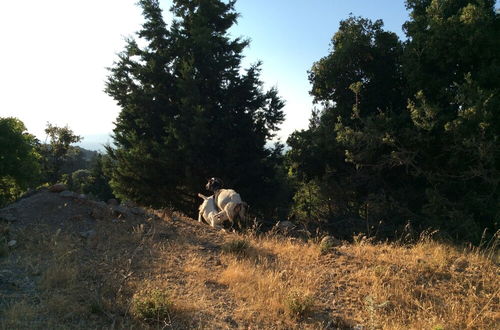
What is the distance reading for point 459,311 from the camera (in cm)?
405

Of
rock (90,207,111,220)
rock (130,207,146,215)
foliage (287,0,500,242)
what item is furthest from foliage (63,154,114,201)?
rock (90,207,111,220)

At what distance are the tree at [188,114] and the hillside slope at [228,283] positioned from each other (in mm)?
6795

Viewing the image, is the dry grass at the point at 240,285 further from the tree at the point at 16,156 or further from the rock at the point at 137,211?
the tree at the point at 16,156

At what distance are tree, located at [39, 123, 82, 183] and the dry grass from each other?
2458 centimetres

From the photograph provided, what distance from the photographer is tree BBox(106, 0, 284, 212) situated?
45.4ft

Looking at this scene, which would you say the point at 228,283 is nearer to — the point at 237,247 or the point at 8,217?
the point at 237,247

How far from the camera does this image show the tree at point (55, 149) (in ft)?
93.8

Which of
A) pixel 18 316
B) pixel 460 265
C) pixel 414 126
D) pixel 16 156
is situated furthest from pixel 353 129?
pixel 16 156

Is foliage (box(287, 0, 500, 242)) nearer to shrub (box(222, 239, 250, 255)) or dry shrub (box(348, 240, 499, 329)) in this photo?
dry shrub (box(348, 240, 499, 329))

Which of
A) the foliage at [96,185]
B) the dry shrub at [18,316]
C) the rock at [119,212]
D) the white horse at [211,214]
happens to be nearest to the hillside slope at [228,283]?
the dry shrub at [18,316]

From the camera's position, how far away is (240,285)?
15.8ft

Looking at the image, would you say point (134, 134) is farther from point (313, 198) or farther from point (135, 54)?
point (313, 198)

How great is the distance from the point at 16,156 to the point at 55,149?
1772cm

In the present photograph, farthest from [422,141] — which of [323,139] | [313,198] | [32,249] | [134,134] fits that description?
[134,134]
